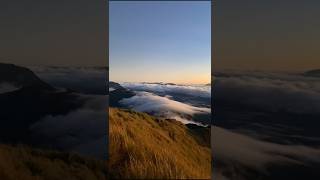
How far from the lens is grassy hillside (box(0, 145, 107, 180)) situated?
169 inches

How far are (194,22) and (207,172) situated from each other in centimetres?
192

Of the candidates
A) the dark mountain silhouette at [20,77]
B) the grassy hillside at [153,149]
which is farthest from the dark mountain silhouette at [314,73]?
the dark mountain silhouette at [20,77]

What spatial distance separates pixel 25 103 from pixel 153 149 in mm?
1644

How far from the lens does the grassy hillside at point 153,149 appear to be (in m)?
4.88

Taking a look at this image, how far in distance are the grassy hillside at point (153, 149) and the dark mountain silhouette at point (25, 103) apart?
0.71 meters

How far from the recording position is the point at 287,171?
429 cm

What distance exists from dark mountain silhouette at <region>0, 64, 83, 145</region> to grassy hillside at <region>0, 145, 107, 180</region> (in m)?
0.17

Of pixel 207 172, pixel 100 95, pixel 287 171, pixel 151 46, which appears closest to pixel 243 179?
pixel 287 171

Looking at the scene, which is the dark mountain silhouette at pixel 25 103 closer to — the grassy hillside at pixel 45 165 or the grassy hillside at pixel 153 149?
the grassy hillside at pixel 45 165

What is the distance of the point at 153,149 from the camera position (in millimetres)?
5133

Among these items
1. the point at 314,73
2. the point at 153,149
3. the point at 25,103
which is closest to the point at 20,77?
the point at 25,103

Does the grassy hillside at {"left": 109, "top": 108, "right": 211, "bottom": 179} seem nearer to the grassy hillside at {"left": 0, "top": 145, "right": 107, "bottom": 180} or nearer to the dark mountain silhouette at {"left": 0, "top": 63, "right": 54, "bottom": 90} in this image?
the grassy hillside at {"left": 0, "top": 145, "right": 107, "bottom": 180}

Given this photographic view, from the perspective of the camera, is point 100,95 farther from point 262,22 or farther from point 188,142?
point 262,22

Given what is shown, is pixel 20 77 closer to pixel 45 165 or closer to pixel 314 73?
pixel 45 165
